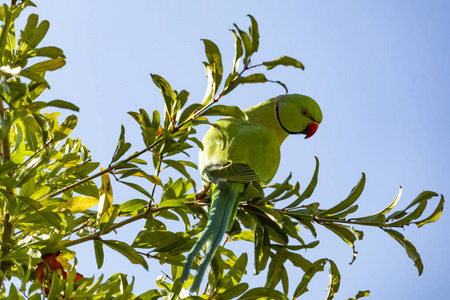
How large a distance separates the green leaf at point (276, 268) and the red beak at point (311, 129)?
2.37 ft

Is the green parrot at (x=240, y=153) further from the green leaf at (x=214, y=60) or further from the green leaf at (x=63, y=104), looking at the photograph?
the green leaf at (x=63, y=104)

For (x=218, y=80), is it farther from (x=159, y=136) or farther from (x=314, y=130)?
(x=314, y=130)

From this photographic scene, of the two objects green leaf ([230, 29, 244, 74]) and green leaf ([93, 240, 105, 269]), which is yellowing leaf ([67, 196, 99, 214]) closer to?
green leaf ([93, 240, 105, 269])

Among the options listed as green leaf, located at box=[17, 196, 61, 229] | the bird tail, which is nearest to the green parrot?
the bird tail

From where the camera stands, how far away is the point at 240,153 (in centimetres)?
169

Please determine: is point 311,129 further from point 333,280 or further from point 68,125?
point 68,125

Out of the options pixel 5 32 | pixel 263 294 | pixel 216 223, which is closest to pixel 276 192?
pixel 216 223

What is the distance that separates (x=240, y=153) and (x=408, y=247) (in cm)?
61

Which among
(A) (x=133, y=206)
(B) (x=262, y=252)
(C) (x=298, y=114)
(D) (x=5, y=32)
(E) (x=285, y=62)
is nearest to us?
(E) (x=285, y=62)

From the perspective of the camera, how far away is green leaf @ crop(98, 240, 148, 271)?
1.57m

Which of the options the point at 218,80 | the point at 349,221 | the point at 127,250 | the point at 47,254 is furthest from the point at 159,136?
the point at 349,221

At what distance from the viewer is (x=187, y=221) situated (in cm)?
168

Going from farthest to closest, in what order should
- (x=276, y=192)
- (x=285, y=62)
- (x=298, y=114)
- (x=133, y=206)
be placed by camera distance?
(x=298, y=114) < (x=133, y=206) < (x=276, y=192) < (x=285, y=62)

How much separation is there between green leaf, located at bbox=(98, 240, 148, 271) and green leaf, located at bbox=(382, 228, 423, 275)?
775mm
